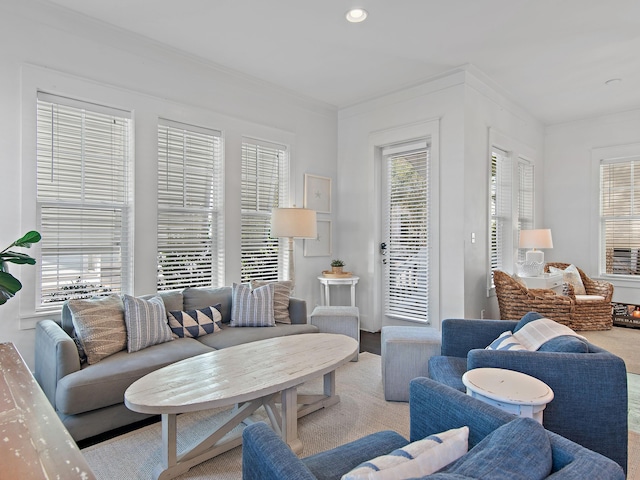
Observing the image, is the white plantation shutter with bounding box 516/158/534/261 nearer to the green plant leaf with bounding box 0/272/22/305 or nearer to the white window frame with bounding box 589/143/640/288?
the white window frame with bounding box 589/143/640/288

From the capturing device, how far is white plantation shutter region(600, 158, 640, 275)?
5285 millimetres

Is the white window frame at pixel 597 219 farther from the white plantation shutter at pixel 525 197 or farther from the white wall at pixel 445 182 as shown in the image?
the white wall at pixel 445 182

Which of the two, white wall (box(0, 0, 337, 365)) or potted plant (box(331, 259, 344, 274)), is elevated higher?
white wall (box(0, 0, 337, 365))

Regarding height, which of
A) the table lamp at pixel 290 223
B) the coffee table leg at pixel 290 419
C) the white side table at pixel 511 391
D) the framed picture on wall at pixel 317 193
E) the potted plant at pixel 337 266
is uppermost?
the framed picture on wall at pixel 317 193

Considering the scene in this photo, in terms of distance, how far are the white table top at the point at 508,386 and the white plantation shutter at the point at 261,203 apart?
2.79 meters

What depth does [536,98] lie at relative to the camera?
4.77m

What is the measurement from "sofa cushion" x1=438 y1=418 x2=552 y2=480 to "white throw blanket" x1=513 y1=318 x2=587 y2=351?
121cm

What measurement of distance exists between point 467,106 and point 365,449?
11.8 ft

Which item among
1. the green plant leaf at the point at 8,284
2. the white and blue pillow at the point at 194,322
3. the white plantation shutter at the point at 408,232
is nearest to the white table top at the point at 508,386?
the white and blue pillow at the point at 194,322

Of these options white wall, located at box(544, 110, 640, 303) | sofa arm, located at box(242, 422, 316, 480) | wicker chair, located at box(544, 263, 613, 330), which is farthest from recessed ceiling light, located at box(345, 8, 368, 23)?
white wall, located at box(544, 110, 640, 303)

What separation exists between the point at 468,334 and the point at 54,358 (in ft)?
8.53

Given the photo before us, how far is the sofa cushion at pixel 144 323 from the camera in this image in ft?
8.77

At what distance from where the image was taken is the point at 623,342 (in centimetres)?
432

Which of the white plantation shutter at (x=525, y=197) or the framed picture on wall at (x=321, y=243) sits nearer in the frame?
the framed picture on wall at (x=321, y=243)
